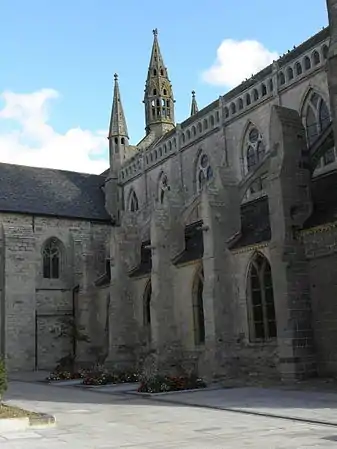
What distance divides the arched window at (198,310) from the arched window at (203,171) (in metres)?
9.94

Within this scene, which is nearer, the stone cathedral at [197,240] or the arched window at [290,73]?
the stone cathedral at [197,240]

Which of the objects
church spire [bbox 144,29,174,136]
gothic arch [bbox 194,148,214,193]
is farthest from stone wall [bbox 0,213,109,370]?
church spire [bbox 144,29,174,136]

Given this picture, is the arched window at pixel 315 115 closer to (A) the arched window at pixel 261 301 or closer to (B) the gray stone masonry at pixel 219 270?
(B) the gray stone masonry at pixel 219 270

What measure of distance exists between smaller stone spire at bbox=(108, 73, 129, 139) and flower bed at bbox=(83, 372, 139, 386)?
23.5m

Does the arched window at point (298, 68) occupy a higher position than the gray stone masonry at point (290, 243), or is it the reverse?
the arched window at point (298, 68)

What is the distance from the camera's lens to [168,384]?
60.0 ft

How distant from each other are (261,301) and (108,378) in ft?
23.7

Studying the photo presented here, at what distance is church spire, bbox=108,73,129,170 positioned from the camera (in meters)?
43.3

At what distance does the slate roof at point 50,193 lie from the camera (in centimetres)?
3781

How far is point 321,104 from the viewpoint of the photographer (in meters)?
25.2

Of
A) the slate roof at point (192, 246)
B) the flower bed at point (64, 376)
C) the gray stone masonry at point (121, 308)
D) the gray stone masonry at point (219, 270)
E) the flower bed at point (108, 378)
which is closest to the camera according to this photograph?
the gray stone masonry at point (219, 270)

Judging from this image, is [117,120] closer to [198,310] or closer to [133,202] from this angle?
[133,202]

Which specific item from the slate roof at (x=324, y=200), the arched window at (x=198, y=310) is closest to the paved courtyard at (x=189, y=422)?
the slate roof at (x=324, y=200)

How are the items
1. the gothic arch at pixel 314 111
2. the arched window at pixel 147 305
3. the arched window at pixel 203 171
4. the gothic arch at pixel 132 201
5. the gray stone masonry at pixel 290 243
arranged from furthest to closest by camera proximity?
the gothic arch at pixel 132 201
the arched window at pixel 203 171
the arched window at pixel 147 305
the gothic arch at pixel 314 111
the gray stone masonry at pixel 290 243
